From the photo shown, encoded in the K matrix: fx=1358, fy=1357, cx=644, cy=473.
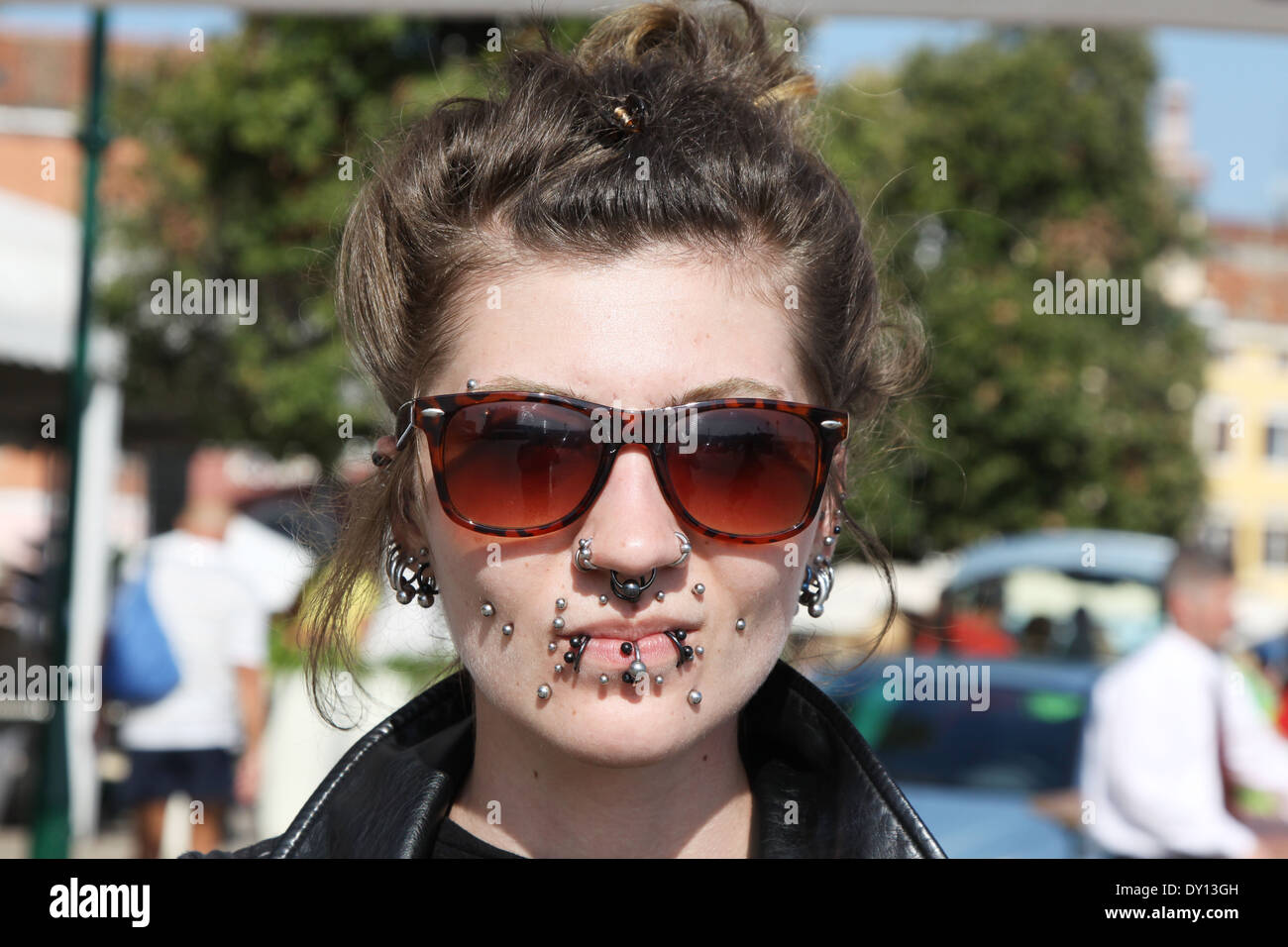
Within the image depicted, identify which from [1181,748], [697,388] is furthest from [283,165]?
[697,388]

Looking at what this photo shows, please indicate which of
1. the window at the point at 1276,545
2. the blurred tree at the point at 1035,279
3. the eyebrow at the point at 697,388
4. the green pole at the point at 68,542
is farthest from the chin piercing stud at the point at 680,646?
the window at the point at 1276,545

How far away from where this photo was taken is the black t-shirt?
1776 mm

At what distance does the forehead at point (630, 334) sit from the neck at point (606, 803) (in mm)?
452

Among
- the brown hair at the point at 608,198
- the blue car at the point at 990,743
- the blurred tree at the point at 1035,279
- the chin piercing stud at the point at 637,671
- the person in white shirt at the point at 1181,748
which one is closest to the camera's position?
the chin piercing stud at the point at 637,671

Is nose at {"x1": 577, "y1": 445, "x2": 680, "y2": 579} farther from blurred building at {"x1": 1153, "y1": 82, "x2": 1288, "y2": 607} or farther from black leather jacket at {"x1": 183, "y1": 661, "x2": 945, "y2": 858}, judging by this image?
blurred building at {"x1": 1153, "y1": 82, "x2": 1288, "y2": 607}

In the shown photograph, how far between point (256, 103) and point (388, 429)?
8923 millimetres

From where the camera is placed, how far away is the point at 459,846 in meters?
1.81

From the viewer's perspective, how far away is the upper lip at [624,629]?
5.13ft

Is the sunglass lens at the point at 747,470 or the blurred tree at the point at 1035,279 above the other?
the blurred tree at the point at 1035,279

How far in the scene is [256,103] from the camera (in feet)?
33.2

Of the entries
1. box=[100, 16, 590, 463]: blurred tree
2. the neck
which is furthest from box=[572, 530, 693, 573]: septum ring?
box=[100, 16, 590, 463]: blurred tree

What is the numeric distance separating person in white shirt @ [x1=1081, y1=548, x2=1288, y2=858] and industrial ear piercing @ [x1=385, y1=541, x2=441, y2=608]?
401 centimetres

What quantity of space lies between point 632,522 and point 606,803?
15.2 inches

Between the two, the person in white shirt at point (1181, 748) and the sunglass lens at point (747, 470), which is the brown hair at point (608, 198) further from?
the person in white shirt at point (1181, 748)
